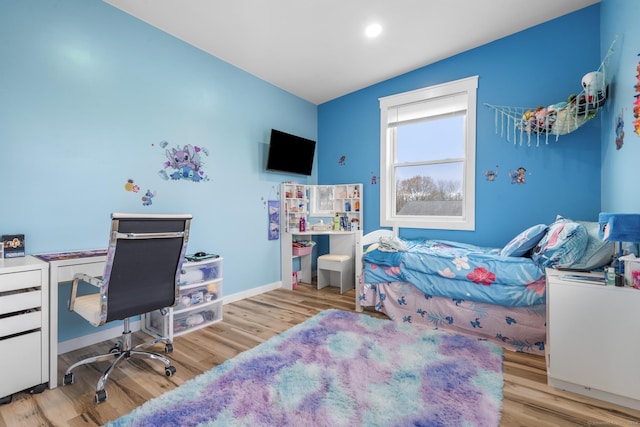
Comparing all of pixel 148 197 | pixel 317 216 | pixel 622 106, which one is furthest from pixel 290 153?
pixel 622 106

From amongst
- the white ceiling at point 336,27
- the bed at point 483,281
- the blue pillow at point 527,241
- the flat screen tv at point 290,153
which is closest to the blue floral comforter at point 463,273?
the bed at point 483,281

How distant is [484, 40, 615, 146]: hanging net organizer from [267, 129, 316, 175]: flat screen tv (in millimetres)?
2378

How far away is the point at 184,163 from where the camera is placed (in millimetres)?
2953

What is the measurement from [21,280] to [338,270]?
113 inches

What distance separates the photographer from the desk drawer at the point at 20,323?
1608 mm

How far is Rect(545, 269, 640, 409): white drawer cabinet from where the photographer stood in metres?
1.51

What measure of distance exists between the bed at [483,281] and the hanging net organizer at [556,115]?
2.78ft

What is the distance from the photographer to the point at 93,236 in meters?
2.35

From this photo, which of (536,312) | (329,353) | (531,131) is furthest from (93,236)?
(531,131)

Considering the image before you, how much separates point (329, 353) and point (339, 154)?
3063mm

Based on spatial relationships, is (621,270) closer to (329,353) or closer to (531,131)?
(531,131)

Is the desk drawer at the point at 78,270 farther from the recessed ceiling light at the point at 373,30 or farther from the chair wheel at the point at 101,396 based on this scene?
the recessed ceiling light at the point at 373,30

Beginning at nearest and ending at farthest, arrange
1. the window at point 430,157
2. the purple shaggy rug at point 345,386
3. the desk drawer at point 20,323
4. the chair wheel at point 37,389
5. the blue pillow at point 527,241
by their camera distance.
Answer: the purple shaggy rug at point 345,386 < the desk drawer at point 20,323 < the chair wheel at point 37,389 < the blue pillow at point 527,241 < the window at point 430,157

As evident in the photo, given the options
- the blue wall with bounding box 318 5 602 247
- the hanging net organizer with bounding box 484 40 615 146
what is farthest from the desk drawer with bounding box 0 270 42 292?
the hanging net organizer with bounding box 484 40 615 146
